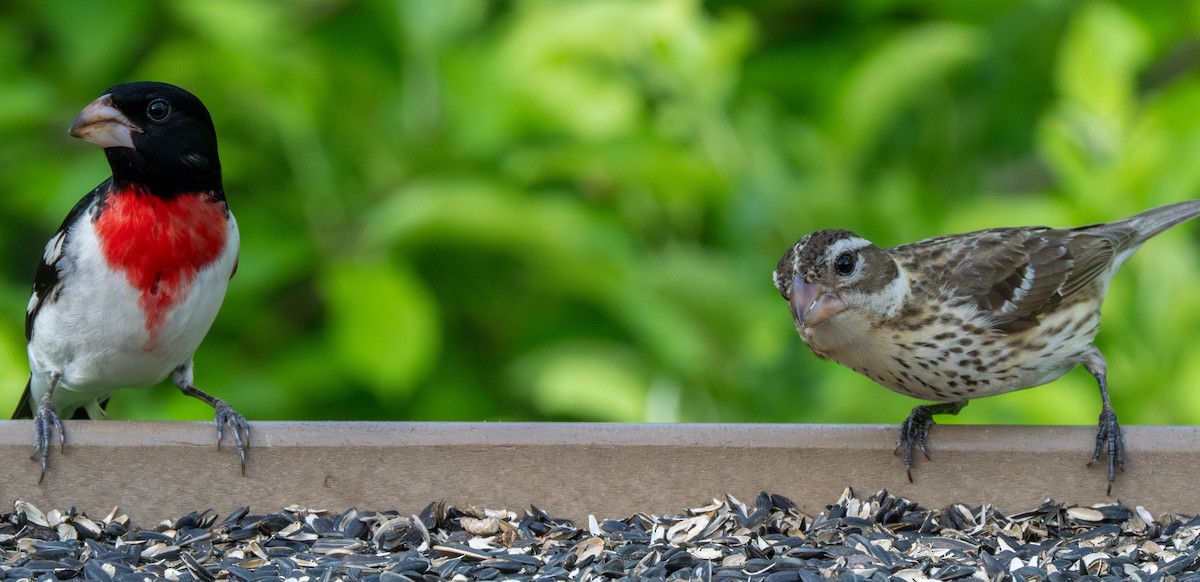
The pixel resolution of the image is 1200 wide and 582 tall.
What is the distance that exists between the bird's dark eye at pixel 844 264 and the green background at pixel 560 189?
0.73 meters

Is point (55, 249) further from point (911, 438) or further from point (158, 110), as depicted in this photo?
point (911, 438)

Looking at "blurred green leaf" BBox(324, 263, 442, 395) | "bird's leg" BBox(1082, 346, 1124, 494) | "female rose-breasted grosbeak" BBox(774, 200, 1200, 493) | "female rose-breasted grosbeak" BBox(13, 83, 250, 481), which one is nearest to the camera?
"bird's leg" BBox(1082, 346, 1124, 494)

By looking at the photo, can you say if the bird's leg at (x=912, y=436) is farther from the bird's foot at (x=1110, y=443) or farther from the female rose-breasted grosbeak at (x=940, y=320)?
the bird's foot at (x=1110, y=443)

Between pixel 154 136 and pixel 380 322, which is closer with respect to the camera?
pixel 154 136

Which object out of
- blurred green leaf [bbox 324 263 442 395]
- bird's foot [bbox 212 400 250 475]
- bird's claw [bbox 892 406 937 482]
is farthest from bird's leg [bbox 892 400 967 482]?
blurred green leaf [bbox 324 263 442 395]

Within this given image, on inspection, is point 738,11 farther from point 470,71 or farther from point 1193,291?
point 1193,291

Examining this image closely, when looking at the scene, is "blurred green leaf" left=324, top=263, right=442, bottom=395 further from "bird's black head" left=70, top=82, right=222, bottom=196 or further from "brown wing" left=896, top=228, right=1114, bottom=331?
Result: "brown wing" left=896, top=228, right=1114, bottom=331

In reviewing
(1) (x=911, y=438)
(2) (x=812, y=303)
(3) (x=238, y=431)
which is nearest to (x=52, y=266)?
(3) (x=238, y=431)

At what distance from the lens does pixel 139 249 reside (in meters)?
2.91

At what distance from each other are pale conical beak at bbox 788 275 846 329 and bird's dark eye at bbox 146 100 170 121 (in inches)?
50.5

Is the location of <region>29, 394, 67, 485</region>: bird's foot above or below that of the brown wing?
below

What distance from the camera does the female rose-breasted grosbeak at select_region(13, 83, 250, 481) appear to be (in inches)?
114

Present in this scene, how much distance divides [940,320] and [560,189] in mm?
1574

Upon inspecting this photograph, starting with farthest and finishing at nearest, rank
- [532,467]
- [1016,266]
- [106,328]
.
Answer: [1016,266] → [106,328] → [532,467]
